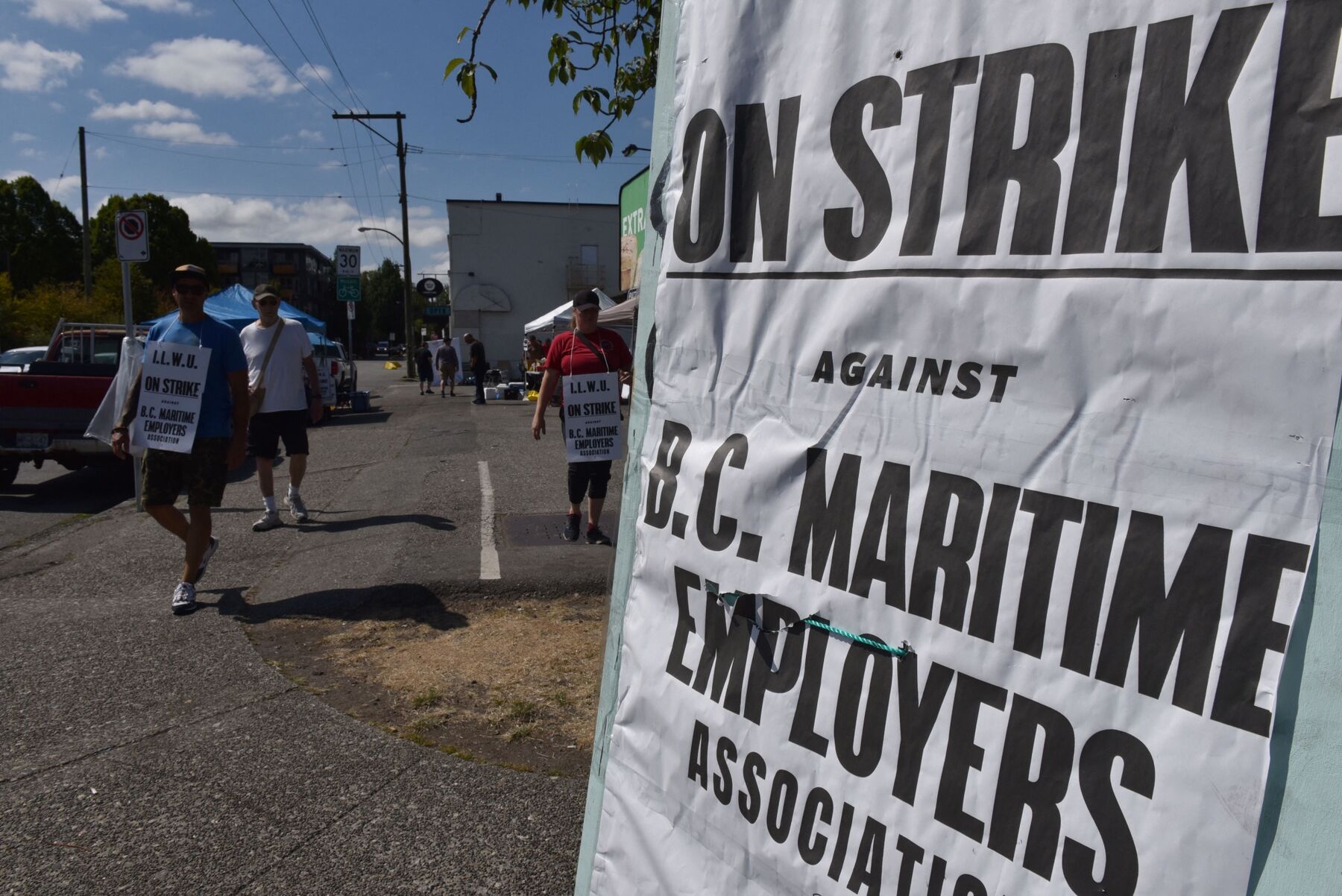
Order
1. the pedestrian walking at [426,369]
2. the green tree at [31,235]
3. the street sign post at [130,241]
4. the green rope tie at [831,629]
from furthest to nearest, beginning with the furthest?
the green tree at [31,235] < the pedestrian walking at [426,369] < the street sign post at [130,241] < the green rope tie at [831,629]

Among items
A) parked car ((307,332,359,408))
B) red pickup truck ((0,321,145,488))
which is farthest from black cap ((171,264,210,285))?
parked car ((307,332,359,408))

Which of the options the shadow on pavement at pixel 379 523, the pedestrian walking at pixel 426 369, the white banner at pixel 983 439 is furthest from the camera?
the pedestrian walking at pixel 426 369

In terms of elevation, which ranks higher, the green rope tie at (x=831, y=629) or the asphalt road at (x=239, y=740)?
the green rope tie at (x=831, y=629)

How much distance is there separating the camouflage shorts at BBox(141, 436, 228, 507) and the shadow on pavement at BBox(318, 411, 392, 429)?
503 inches

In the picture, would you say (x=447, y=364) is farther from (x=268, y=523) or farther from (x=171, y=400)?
(x=171, y=400)

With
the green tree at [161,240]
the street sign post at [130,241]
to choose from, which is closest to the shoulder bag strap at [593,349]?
the street sign post at [130,241]

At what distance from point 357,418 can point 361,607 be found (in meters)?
15.4

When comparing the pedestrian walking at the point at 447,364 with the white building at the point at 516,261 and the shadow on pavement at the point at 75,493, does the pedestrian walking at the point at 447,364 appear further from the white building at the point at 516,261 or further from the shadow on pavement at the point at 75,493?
the white building at the point at 516,261

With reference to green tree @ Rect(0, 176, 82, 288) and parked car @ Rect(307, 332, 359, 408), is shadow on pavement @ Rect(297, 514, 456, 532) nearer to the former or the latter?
parked car @ Rect(307, 332, 359, 408)

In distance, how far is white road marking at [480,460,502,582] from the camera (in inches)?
242

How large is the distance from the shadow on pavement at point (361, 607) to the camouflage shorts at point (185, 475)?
700 mm

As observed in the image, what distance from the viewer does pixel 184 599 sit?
5.45 m

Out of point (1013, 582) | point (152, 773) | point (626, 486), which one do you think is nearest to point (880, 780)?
point (1013, 582)

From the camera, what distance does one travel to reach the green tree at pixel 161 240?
5812cm
